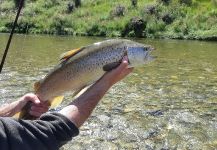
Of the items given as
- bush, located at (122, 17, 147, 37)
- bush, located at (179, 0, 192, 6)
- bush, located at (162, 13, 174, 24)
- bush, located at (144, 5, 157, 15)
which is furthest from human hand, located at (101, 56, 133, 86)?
bush, located at (179, 0, 192, 6)

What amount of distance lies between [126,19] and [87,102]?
1878 inches

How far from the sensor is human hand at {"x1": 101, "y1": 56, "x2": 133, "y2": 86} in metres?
3.52

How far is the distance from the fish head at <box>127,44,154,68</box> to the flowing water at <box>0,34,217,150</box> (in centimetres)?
513

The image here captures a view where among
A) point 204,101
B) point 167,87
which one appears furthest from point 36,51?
point 204,101

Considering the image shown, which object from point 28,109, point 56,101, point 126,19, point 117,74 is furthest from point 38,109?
point 126,19

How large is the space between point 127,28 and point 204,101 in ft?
118

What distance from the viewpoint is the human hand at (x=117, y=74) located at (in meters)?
3.52

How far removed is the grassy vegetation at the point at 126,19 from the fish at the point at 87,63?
39.4 metres

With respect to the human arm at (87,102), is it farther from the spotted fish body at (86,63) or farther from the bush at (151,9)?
the bush at (151,9)

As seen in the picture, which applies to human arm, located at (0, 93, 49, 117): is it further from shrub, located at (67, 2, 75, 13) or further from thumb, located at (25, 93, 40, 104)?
shrub, located at (67, 2, 75, 13)

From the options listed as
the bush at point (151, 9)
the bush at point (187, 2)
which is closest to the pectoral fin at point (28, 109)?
the bush at point (151, 9)

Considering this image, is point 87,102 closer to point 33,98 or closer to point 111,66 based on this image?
point 111,66

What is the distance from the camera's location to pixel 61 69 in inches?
171

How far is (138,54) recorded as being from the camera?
14.0 ft
